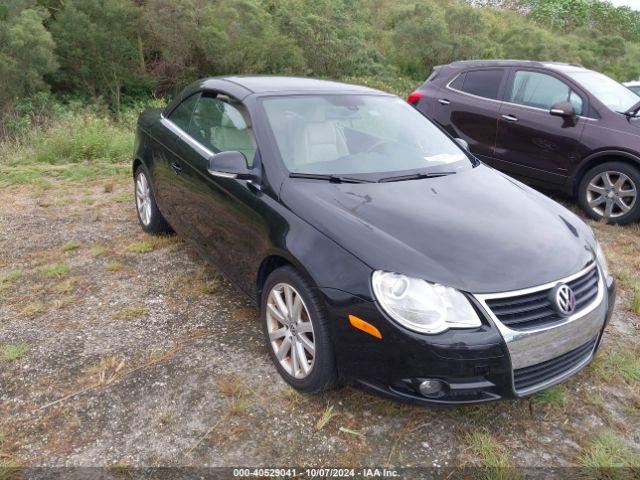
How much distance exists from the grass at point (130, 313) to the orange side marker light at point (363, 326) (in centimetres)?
182

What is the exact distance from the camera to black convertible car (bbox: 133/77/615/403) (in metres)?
2.28

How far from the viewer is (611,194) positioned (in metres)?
5.40

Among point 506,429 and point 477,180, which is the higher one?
point 477,180

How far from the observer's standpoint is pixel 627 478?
233 centimetres

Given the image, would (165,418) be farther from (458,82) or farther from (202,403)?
(458,82)

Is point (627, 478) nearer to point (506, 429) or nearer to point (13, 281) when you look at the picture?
point (506, 429)

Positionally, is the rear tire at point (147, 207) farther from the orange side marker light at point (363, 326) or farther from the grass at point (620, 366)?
the grass at point (620, 366)

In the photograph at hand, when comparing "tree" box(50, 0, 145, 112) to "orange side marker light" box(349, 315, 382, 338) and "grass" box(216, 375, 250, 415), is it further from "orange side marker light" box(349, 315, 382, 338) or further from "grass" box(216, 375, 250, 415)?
"orange side marker light" box(349, 315, 382, 338)

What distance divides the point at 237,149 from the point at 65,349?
160 cm

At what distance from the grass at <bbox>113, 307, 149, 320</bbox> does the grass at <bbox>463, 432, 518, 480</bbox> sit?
7.31ft

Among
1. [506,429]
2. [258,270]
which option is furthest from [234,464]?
[506,429]

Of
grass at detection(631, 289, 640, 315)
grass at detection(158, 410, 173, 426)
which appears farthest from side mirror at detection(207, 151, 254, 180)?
grass at detection(631, 289, 640, 315)

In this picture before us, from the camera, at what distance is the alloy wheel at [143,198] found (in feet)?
15.9

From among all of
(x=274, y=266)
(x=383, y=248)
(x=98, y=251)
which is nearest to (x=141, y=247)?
(x=98, y=251)
